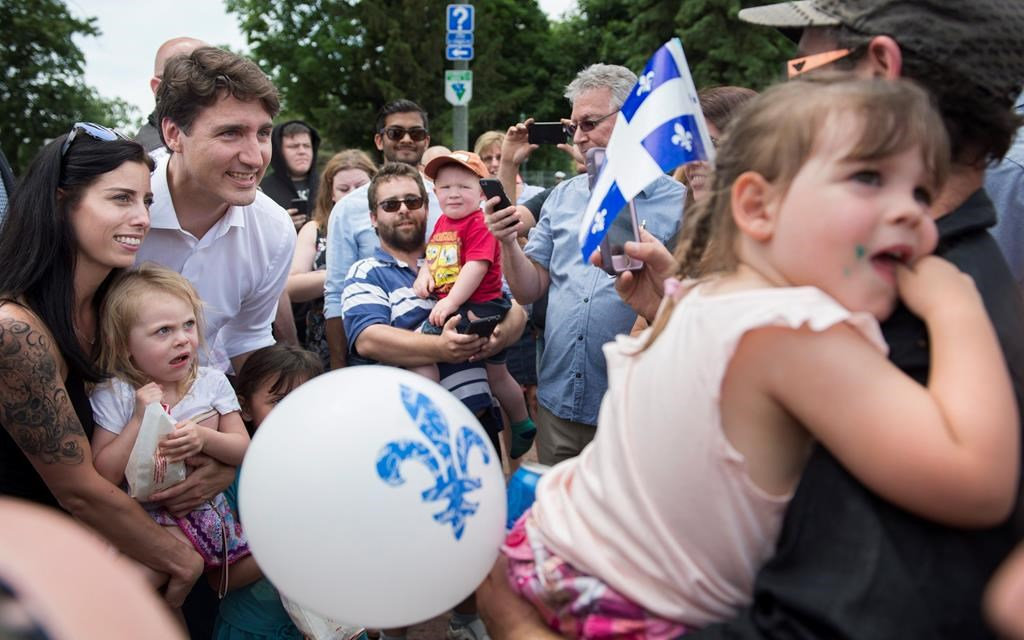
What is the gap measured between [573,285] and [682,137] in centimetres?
158

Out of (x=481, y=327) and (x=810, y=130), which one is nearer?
(x=810, y=130)

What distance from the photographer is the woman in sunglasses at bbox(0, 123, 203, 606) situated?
7.87ft

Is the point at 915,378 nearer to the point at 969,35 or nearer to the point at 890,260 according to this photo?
the point at 890,260

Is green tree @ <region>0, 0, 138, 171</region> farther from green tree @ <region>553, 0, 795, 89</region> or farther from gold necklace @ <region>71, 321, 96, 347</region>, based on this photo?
gold necklace @ <region>71, 321, 96, 347</region>

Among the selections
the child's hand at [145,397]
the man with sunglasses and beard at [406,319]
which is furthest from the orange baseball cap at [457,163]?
the child's hand at [145,397]

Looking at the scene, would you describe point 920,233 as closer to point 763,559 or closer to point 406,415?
point 763,559

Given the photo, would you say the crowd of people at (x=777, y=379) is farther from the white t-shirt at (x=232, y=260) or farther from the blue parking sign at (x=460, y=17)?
the blue parking sign at (x=460, y=17)

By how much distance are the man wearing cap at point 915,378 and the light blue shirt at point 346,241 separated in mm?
3212

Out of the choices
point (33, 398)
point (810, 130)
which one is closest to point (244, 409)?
point (33, 398)

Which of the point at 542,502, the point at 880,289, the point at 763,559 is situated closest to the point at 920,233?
the point at 880,289

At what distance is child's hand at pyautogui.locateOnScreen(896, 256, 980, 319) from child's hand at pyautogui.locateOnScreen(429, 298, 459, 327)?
276 cm

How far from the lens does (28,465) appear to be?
101 inches

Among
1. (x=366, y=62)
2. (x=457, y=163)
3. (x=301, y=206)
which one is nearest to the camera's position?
(x=457, y=163)

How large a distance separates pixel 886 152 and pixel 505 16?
29.3m
